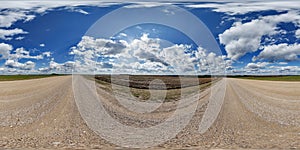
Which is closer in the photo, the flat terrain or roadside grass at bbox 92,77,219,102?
the flat terrain

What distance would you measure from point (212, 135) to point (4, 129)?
22.1 ft

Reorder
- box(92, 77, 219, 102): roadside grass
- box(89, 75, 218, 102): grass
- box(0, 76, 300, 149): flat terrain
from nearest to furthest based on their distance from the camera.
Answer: box(0, 76, 300, 149): flat terrain < box(92, 77, 219, 102): roadside grass < box(89, 75, 218, 102): grass

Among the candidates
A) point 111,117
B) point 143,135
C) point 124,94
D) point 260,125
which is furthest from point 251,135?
point 124,94

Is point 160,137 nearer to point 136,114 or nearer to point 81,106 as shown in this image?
point 136,114

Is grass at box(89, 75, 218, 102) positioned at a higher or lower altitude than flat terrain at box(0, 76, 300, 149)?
higher

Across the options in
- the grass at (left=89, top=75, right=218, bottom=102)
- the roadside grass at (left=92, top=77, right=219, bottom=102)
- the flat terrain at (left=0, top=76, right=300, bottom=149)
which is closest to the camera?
the flat terrain at (left=0, top=76, right=300, bottom=149)

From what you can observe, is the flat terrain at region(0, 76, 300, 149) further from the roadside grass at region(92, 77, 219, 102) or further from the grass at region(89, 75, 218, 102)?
the grass at region(89, 75, 218, 102)

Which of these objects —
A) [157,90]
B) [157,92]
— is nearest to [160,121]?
[157,92]

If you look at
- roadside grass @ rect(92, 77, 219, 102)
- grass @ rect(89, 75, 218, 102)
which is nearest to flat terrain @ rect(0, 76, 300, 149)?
roadside grass @ rect(92, 77, 219, 102)

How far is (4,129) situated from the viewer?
1314 centimetres

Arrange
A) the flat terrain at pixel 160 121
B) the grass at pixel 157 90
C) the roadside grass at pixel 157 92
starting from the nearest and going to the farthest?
the flat terrain at pixel 160 121, the roadside grass at pixel 157 92, the grass at pixel 157 90

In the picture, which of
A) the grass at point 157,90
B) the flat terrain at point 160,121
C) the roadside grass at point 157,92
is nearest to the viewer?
the flat terrain at point 160,121

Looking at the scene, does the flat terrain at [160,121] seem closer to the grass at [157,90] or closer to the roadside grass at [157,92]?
the roadside grass at [157,92]

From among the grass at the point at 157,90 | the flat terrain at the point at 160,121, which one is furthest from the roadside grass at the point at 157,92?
the flat terrain at the point at 160,121
